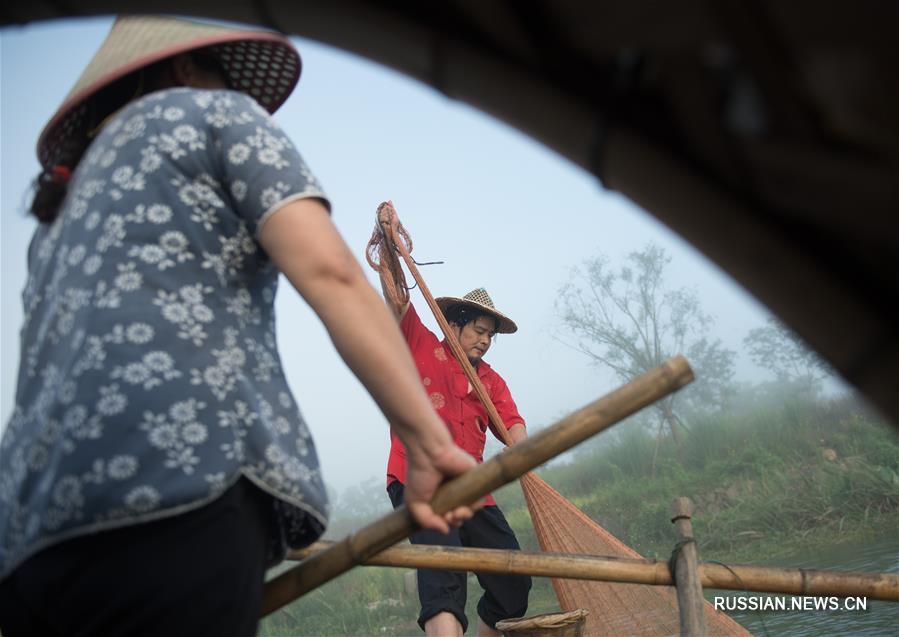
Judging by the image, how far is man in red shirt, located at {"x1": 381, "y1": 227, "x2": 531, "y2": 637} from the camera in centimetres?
285

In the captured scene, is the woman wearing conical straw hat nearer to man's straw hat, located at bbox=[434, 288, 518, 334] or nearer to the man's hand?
the man's hand

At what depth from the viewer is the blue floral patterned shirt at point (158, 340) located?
0.92 metres

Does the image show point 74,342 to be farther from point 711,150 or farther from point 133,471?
point 711,150

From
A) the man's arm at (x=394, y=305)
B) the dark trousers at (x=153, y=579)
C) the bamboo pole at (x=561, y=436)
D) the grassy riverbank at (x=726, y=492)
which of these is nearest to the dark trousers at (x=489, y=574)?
the man's arm at (x=394, y=305)

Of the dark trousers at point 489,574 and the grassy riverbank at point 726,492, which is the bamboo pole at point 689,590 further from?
the grassy riverbank at point 726,492

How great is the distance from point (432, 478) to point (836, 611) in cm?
422

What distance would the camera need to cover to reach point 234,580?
3.10ft

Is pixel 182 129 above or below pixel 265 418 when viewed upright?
above

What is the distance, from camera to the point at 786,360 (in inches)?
392

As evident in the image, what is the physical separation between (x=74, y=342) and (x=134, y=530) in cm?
25

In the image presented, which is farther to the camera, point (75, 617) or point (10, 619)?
point (10, 619)

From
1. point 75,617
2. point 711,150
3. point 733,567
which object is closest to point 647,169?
point 711,150

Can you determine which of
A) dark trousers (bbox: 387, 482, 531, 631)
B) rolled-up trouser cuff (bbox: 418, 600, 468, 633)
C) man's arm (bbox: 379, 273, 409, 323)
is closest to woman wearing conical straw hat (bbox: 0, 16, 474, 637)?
rolled-up trouser cuff (bbox: 418, 600, 468, 633)

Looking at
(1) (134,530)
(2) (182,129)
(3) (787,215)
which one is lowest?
(1) (134,530)
